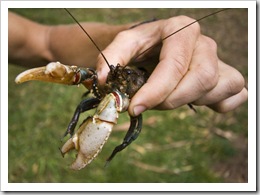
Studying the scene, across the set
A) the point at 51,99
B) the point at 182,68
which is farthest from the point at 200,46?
the point at 51,99


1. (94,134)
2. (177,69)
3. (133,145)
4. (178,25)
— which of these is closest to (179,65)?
(177,69)

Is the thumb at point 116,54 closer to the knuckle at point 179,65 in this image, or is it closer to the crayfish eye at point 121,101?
the crayfish eye at point 121,101

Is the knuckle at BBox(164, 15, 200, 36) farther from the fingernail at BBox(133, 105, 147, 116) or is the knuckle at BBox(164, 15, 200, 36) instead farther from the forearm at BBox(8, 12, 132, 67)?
the forearm at BBox(8, 12, 132, 67)

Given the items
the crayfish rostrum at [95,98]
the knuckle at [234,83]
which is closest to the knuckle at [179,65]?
the crayfish rostrum at [95,98]

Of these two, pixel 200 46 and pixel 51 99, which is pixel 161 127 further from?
pixel 200 46

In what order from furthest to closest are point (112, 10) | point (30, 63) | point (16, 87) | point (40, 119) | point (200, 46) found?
point (112, 10) < point (16, 87) < point (40, 119) < point (30, 63) < point (200, 46)

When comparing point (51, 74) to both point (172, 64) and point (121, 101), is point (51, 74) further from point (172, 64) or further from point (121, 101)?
point (172, 64)

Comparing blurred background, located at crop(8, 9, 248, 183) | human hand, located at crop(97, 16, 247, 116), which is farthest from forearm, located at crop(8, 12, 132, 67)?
blurred background, located at crop(8, 9, 248, 183)
